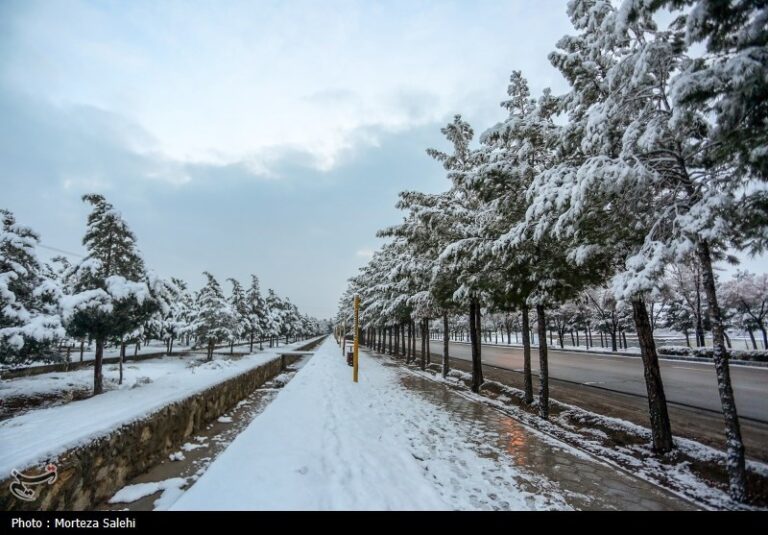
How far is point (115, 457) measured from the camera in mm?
5797

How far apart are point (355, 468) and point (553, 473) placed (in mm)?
3102

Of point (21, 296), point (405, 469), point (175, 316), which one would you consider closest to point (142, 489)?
point (405, 469)

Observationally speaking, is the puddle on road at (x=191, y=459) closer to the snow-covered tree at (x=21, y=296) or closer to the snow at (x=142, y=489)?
the snow at (x=142, y=489)

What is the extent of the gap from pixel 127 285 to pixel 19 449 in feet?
35.1

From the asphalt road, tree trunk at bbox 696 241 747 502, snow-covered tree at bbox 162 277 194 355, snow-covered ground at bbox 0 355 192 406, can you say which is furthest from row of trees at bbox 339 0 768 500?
snow-covered ground at bbox 0 355 192 406

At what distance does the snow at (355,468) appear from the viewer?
4.17m

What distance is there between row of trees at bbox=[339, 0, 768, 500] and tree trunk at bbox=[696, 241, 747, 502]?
0.02 meters

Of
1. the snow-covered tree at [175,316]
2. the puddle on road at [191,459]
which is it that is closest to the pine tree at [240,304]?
the snow-covered tree at [175,316]

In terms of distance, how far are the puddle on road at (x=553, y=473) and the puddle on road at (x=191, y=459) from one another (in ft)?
17.3

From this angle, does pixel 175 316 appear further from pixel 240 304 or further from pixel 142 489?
pixel 142 489

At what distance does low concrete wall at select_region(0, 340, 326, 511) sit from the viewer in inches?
174

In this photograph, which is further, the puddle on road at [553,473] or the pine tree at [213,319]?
the pine tree at [213,319]
